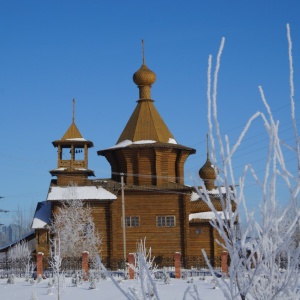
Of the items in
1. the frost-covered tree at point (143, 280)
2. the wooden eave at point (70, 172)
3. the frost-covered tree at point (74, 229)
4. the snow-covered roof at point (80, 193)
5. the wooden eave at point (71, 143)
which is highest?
the wooden eave at point (71, 143)

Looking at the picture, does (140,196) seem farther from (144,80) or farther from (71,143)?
(144,80)

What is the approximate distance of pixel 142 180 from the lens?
28.3 meters

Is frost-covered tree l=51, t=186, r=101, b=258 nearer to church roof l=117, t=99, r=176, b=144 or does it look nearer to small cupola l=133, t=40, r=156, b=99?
church roof l=117, t=99, r=176, b=144

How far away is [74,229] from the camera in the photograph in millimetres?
25766

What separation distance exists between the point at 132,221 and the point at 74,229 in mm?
3056

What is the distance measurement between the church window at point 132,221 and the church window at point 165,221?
3.27 feet

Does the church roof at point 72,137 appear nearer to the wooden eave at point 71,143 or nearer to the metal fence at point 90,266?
the wooden eave at point 71,143

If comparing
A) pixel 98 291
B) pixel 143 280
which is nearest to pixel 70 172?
pixel 98 291

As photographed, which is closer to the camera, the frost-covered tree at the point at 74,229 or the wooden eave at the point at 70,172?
the frost-covered tree at the point at 74,229

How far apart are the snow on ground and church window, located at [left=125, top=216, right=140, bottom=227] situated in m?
6.54

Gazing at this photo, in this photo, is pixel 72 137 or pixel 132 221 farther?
pixel 72 137

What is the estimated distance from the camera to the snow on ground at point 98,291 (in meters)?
16.0

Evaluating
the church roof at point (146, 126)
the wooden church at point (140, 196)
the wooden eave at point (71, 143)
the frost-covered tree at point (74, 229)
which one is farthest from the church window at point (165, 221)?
the wooden eave at point (71, 143)

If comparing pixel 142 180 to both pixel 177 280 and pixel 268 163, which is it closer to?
pixel 177 280
